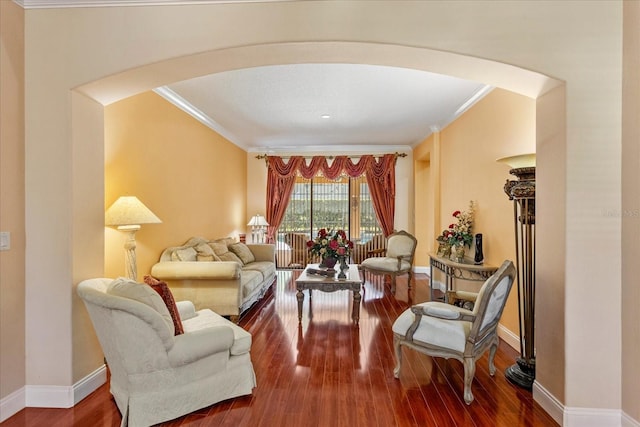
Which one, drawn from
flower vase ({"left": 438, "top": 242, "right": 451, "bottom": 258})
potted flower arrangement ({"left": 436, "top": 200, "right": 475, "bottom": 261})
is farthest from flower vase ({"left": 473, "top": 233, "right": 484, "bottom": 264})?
flower vase ({"left": 438, "top": 242, "right": 451, "bottom": 258})

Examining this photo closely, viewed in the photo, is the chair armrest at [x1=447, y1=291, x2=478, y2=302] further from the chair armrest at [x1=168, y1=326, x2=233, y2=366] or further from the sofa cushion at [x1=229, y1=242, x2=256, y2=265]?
the sofa cushion at [x1=229, y1=242, x2=256, y2=265]

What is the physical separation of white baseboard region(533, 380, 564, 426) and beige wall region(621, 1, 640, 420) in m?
0.37

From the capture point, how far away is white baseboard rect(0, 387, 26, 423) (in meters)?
2.14

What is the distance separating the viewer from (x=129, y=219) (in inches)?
115

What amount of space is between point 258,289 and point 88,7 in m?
3.57

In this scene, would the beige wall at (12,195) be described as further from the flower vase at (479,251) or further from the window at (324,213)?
the window at (324,213)

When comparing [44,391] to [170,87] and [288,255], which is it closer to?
[170,87]

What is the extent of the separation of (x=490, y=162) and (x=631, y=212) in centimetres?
195

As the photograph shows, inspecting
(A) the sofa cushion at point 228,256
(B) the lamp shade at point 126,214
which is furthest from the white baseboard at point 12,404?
(A) the sofa cushion at point 228,256

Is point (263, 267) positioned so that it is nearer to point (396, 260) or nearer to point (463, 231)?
point (396, 260)

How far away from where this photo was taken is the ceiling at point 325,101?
3.61 metres

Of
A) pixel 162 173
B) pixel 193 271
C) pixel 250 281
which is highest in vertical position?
pixel 162 173

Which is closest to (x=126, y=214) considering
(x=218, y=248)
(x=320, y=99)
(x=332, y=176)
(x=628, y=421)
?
(x=218, y=248)

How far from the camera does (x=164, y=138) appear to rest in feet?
13.7
